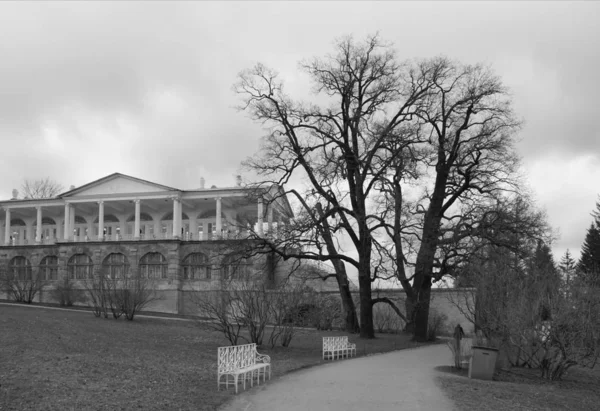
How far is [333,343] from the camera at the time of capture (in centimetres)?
2400

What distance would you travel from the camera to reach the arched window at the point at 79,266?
6322cm

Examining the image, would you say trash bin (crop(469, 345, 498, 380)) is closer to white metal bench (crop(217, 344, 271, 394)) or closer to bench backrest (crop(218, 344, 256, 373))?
white metal bench (crop(217, 344, 271, 394))

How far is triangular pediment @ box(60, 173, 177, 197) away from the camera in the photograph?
63.2m

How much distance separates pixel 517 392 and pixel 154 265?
166 ft

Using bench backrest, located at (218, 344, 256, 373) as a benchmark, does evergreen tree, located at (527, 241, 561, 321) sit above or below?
above

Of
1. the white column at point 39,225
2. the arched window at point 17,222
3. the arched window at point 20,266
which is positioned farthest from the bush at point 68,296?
the arched window at point 17,222

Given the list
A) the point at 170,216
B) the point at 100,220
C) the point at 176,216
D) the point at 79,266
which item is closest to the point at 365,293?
the point at 176,216

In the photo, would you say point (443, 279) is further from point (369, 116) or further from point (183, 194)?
point (183, 194)

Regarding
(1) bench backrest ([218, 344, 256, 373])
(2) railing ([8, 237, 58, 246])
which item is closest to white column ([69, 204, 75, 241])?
(2) railing ([8, 237, 58, 246])

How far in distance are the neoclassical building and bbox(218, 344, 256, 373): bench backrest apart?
39.7 m

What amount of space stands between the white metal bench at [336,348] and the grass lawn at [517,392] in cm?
445

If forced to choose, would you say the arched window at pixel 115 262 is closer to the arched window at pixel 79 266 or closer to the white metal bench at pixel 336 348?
the arched window at pixel 79 266

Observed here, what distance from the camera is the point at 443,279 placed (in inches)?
1363

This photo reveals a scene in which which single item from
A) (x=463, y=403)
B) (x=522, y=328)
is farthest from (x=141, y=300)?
(x=463, y=403)
